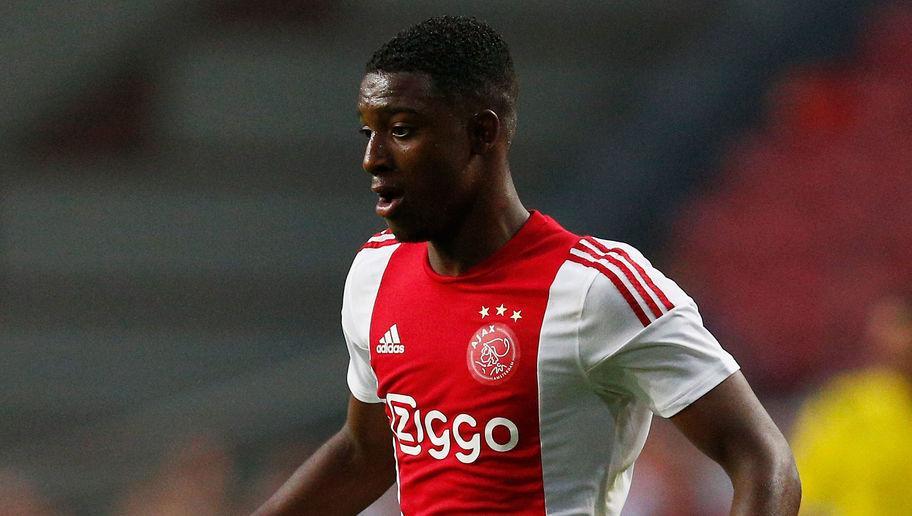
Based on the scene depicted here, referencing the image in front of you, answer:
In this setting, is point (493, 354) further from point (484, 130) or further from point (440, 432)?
point (484, 130)

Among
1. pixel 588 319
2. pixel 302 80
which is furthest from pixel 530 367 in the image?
pixel 302 80

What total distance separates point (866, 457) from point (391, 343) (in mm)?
2700

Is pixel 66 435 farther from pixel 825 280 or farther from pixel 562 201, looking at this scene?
pixel 825 280

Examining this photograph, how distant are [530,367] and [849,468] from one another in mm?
2749

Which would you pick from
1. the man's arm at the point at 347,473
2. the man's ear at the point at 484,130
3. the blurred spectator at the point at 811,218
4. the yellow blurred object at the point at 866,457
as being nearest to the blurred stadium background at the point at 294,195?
the blurred spectator at the point at 811,218

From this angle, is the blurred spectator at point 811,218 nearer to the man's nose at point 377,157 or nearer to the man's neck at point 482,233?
the man's neck at point 482,233

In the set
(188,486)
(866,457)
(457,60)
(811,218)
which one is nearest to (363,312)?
(457,60)

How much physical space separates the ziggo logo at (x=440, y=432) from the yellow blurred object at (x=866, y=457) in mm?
2647

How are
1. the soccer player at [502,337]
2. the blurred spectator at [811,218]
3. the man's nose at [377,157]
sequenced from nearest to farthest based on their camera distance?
1. the soccer player at [502,337]
2. the man's nose at [377,157]
3. the blurred spectator at [811,218]

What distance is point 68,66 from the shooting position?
25.2ft

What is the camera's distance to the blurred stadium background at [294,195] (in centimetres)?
646

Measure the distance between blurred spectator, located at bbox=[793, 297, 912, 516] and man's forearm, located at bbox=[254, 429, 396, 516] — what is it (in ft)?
8.02

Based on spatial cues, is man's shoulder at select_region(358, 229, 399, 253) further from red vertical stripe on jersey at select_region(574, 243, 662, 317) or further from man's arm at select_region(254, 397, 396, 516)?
red vertical stripe on jersey at select_region(574, 243, 662, 317)

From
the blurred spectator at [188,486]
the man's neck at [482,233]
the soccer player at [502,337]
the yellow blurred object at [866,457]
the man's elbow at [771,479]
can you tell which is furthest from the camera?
the blurred spectator at [188,486]
